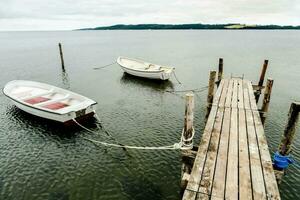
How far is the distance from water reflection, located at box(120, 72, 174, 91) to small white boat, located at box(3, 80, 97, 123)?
9990 mm

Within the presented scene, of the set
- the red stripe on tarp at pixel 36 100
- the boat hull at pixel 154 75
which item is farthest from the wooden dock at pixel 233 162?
the boat hull at pixel 154 75

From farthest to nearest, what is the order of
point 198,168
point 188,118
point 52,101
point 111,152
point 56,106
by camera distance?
point 52,101 < point 56,106 < point 111,152 < point 188,118 < point 198,168

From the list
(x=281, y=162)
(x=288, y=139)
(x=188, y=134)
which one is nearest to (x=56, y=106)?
(x=188, y=134)

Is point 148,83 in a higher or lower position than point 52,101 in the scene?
lower

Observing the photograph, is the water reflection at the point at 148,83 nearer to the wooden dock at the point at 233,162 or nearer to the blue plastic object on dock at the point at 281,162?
the wooden dock at the point at 233,162

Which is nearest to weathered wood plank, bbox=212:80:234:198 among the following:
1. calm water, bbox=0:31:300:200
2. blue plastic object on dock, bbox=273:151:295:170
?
blue plastic object on dock, bbox=273:151:295:170

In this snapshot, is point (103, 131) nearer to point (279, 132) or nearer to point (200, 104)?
point (200, 104)

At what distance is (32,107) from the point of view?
15883 mm

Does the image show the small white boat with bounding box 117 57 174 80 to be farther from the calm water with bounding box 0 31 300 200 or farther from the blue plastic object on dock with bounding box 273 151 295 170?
the blue plastic object on dock with bounding box 273 151 295 170

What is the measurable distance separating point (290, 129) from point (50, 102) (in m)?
15.5

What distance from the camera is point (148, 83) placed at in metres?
27.1

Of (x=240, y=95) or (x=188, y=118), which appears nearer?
(x=188, y=118)

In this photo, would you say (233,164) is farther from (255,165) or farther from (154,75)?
(154,75)

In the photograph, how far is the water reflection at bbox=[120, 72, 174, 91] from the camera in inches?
1004
